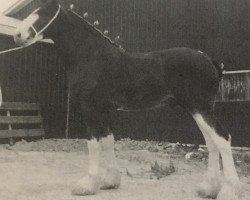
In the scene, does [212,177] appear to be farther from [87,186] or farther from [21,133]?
[21,133]

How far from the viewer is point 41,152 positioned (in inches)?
339

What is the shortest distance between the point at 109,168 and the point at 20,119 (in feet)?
20.7

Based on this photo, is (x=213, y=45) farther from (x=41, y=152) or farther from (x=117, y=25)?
(x=41, y=152)

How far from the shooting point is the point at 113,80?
176 inches

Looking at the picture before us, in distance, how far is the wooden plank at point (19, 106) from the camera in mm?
10359

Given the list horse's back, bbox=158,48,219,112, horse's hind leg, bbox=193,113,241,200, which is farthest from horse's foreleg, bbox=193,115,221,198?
horse's back, bbox=158,48,219,112

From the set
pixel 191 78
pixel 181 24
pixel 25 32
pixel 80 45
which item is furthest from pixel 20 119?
pixel 191 78

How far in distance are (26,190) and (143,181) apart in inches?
56.7

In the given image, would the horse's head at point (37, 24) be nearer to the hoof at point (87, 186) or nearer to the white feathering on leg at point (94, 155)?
the white feathering on leg at point (94, 155)

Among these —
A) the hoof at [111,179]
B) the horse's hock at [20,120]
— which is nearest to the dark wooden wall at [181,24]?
the horse's hock at [20,120]

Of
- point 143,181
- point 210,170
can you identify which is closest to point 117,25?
point 143,181

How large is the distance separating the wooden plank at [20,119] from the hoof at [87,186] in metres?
6.20

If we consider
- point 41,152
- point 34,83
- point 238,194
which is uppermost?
point 34,83

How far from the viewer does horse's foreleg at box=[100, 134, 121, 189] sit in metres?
4.72
